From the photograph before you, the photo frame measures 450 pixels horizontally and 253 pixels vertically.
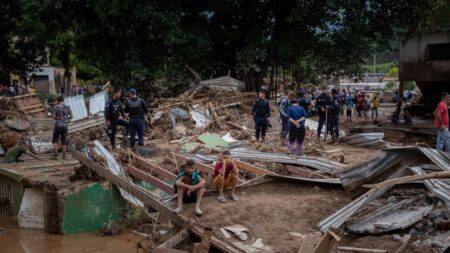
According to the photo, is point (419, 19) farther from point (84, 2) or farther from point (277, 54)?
point (84, 2)

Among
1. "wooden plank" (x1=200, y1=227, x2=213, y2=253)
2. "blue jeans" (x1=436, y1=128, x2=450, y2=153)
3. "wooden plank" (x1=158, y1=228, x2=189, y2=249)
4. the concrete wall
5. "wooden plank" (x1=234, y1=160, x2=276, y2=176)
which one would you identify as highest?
the concrete wall

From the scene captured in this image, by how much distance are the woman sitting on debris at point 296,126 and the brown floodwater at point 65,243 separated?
448cm

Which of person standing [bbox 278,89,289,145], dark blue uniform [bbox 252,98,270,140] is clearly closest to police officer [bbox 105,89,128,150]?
dark blue uniform [bbox 252,98,270,140]

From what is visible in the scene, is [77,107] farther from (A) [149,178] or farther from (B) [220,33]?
(A) [149,178]

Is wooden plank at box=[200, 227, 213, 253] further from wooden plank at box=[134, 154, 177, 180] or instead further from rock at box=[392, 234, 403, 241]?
wooden plank at box=[134, 154, 177, 180]

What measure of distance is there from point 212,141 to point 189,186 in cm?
625

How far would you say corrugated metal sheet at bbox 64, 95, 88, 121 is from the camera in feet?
57.6

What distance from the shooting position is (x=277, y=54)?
23078 mm

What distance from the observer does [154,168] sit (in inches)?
461

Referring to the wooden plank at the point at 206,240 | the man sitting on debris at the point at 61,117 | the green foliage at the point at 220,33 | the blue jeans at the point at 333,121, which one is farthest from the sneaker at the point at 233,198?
the green foliage at the point at 220,33

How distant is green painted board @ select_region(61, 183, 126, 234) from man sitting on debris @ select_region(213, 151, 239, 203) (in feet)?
9.02

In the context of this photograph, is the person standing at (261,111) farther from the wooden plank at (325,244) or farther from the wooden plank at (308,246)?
the wooden plank at (325,244)

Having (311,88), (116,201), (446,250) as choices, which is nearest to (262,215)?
(446,250)

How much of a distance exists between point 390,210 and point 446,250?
1561 millimetres
